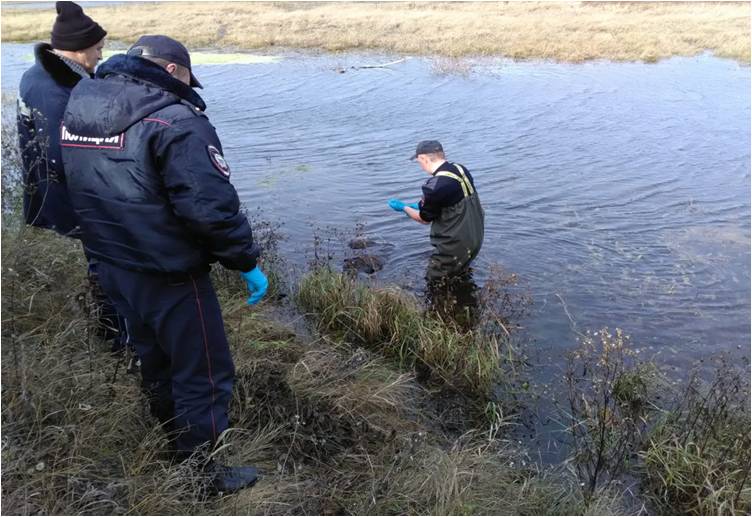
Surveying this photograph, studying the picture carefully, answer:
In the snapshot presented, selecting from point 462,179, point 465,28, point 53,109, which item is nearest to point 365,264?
point 462,179

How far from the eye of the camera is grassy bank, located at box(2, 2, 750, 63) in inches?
914

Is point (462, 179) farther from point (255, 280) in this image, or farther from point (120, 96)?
point (120, 96)

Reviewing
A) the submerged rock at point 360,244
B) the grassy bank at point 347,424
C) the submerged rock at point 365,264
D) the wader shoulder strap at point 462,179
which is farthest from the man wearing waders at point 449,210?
the submerged rock at point 360,244

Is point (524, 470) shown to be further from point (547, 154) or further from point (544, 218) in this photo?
point (547, 154)

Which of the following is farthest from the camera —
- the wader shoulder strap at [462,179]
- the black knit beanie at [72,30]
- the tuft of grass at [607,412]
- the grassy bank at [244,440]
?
the wader shoulder strap at [462,179]

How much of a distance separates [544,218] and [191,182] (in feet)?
23.6

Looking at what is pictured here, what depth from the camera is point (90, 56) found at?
4.05 metres

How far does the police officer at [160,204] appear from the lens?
2844mm

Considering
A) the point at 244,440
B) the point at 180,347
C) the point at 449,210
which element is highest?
the point at 180,347

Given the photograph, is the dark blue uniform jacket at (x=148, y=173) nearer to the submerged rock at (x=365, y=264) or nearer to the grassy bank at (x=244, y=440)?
the grassy bank at (x=244, y=440)

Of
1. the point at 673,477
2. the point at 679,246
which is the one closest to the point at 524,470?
the point at 673,477

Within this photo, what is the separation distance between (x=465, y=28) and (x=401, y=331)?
2461 centimetres

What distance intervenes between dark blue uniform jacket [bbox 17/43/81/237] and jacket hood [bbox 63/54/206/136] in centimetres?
85

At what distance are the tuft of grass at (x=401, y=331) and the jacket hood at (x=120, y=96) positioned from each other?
3194mm
